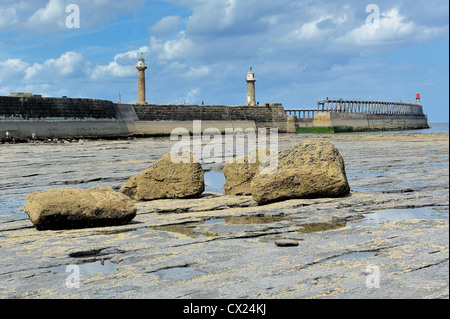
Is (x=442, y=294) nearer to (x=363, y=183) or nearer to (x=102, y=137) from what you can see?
(x=363, y=183)

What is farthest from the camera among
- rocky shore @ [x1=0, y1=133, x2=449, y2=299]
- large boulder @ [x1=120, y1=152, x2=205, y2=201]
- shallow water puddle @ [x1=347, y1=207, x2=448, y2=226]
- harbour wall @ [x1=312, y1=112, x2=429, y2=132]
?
harbour wall @ [x1=312, y1=112, x2=429, y2=132]

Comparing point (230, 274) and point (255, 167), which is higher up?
point (255, 167)

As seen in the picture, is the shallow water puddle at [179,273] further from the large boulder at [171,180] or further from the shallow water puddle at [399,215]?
the large boulder at [171,180]

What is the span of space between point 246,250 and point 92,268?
141cm

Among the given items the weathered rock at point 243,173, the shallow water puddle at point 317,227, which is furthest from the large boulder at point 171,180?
the shallow water puddle at point 317,227

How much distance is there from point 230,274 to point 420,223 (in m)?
2.81

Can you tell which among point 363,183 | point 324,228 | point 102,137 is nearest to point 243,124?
point 102,137

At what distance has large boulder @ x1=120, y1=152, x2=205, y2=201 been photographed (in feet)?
30.3

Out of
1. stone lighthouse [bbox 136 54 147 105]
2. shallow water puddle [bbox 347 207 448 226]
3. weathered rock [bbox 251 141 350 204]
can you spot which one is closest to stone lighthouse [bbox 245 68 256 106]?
stone lighthouse [bbox 136 54 147 105]

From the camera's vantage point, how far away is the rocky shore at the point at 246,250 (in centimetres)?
403

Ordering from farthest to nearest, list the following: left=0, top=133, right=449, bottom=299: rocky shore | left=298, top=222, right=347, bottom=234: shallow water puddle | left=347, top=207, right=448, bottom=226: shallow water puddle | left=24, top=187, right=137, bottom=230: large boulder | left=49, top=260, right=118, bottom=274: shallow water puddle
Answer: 1. left=24, top=187, right=137, bottom=230: large boulder
2. left=347, top=207, right=448, bottom=226: shallow water puddle
3. left=298, top=222, right=347, bottom=234: shallow water puddle
4. left=49, top=260, right=118, bottom=274: shallow water puddle
5. left=0, top=133, right=449, bottom=299: rocky shore

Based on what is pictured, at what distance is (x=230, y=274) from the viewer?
4398mm

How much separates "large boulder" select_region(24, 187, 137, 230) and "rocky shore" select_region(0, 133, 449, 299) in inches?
7.6

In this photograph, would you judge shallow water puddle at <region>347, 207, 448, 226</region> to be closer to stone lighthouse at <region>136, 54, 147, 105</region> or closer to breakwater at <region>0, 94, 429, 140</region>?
breakwater at <region>0, 94, 429, 140</region>
